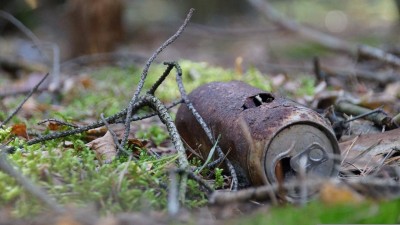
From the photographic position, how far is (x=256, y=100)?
7.30 ft

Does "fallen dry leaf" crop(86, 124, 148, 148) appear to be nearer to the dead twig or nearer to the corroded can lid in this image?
the corroded can lid

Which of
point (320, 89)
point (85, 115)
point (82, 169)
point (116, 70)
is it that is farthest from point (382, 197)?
point (116, 70)

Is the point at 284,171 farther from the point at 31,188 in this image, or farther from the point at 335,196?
the point at 31,188

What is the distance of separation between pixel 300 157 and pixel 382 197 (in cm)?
47

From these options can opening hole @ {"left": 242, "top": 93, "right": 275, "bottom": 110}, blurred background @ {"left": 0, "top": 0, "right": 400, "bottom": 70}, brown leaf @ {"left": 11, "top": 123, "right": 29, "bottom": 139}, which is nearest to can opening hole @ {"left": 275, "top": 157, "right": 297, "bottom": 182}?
can opening hole @ {"left": 242, "top": 93, "right": 275, "bottom": 110}

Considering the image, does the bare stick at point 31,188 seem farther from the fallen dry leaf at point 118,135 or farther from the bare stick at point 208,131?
the fallen dry leaf at point 118,135

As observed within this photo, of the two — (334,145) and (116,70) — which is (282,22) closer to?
(116,70)

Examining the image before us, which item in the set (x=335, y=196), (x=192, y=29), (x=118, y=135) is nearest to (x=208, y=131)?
(x=118, y=135)

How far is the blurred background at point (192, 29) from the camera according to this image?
7.85 m

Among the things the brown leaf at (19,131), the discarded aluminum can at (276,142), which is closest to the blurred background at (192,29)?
the brown leaf at (19,131)

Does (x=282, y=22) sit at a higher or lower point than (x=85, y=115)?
higher

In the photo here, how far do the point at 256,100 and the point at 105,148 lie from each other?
68 cm

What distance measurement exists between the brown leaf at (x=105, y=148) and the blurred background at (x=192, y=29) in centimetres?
279

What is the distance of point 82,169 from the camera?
6.07 ft
